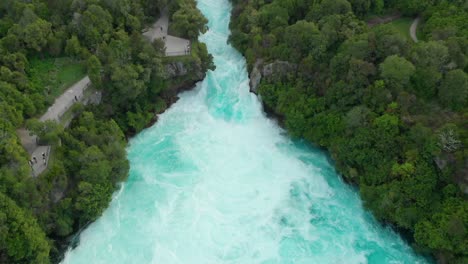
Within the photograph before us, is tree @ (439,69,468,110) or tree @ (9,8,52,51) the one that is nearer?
tree @ (439,69,468,110)

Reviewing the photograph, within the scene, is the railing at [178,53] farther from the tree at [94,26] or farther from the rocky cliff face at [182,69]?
the tree at [94,26]

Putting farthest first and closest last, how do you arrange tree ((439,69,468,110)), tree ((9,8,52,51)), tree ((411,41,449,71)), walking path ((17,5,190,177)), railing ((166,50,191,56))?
railing ((166,50,191,56)) → tree ((9,8,52,51)) → tree ((411,41,449,71)) → tree ((439,69,468,110)) → walking path ((17,5,190,177))

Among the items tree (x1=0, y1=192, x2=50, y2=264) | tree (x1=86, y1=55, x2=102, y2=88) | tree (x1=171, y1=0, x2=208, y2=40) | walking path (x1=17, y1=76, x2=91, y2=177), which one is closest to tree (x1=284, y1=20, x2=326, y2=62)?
tree (x1=171, y1=0, x2=208, y2=40)

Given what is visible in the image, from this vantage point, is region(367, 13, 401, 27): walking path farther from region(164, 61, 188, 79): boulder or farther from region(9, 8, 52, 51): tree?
region(9, 8, 52, 51): tree

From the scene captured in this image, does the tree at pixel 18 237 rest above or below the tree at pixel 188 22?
below

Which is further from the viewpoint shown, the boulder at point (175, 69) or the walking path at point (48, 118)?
the boulder at point (175, 69)

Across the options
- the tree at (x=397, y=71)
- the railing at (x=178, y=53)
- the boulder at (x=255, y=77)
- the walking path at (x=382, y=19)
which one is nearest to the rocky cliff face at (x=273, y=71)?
the boulder at (x=255, y=77)
